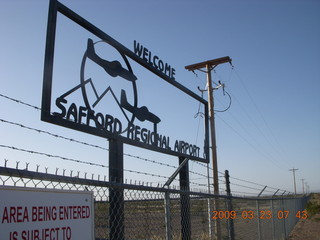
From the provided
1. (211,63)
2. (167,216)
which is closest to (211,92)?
(211,63)

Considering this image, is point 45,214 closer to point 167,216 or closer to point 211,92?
point 167,216

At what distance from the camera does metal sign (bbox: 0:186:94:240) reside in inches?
73.6

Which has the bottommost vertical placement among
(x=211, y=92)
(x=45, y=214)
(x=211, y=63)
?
(x=45, y=214)

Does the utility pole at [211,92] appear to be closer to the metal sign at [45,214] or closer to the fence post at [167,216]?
the fence post at [167,216]

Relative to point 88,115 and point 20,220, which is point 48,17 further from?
point 20,220

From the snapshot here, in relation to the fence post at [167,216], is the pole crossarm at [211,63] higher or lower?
higher

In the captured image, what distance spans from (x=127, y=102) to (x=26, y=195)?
336cm

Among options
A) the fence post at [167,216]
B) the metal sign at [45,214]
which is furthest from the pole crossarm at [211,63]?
the metal sign at [45,214]

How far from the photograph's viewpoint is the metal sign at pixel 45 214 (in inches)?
73.6

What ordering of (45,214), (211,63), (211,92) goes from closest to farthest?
(45,214) → (211,92) → (211,63)

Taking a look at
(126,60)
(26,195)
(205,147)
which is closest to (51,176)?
(26,195)

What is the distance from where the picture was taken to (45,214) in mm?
2061

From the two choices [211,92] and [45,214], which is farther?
[211,92]

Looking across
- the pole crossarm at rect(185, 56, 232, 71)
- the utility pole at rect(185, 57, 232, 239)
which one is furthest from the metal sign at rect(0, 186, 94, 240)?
the pole crossarm at rect(185, 56, 232, 71)
